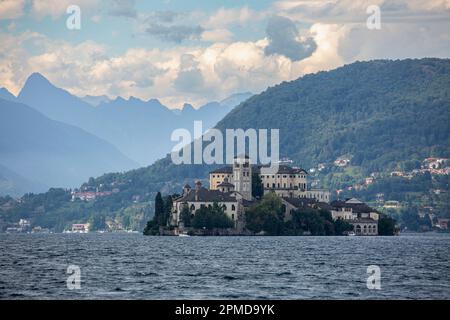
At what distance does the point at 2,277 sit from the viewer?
90.6 metres

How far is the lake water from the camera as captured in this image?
79125 millimetres

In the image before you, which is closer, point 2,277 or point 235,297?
point 235,297

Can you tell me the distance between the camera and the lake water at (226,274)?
7912 cm

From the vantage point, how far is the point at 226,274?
315ft

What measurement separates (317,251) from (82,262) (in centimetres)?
3588

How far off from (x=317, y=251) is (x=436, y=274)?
41593mm

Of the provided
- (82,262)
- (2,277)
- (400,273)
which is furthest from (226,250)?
(2,277)

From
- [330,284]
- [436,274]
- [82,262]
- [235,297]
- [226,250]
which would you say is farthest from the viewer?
[226,250]

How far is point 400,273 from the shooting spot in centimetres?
9969
